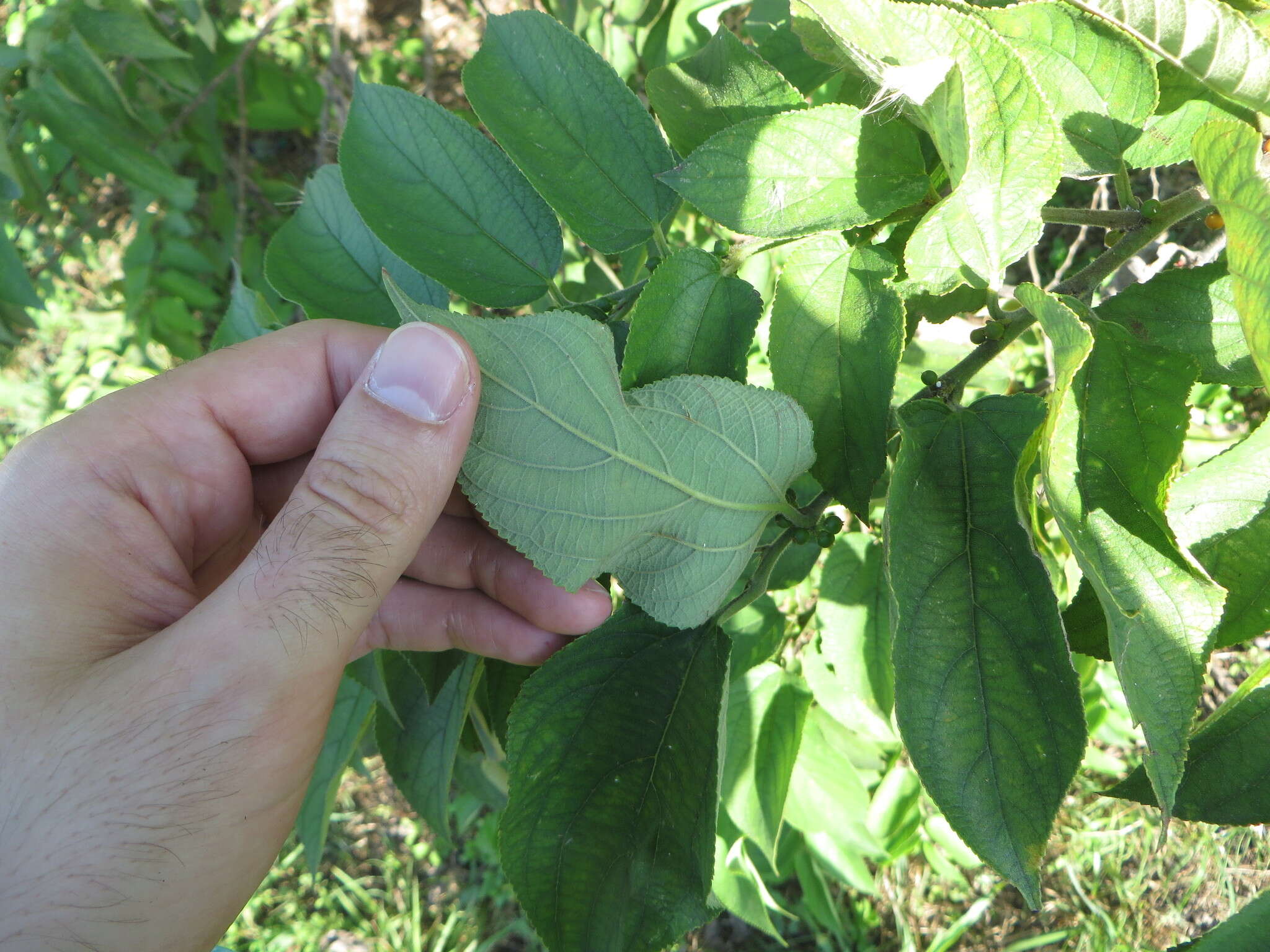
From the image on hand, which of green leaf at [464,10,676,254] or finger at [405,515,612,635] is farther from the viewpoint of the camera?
finger at [405,515,612,635]

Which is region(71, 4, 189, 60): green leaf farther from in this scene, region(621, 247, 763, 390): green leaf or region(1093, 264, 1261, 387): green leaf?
region(1093, 264, 1261, 387): green leaf

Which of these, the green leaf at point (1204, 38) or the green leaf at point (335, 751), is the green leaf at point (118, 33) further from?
the green leaf at point (1204, 38)

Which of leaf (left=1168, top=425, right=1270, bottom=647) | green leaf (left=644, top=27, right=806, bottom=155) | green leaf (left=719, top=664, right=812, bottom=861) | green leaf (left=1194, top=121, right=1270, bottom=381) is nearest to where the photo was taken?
green leaf (left=1194, top=121, right=1270, bottom=381)

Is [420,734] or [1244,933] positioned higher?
[1244,933]

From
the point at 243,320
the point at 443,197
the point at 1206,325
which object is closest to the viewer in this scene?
the point at 1206,325

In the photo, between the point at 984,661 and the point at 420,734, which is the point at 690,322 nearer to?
the point at 984,661

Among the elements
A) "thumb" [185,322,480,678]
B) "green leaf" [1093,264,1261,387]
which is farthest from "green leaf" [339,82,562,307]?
"green leaf" [1093,264,1261,387]

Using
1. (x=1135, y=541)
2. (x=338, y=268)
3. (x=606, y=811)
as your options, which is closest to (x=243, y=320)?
(x=338, y=268)

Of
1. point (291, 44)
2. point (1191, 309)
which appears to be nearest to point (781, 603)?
point (1191, 309)
